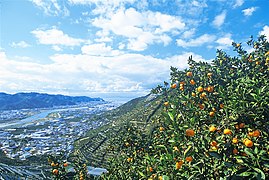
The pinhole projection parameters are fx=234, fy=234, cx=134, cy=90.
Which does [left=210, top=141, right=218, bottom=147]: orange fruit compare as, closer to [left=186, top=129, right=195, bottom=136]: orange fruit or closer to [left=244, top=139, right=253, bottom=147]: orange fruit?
[left=186, top=129, right=195, bottom=136]: orange fruit

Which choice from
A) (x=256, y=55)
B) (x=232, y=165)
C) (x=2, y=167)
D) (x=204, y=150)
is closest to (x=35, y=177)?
(x=2, y=167)

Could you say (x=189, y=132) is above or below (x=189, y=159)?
above

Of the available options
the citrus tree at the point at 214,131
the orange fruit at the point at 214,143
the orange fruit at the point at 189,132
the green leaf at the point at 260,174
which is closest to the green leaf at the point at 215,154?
the citrus tree at the point at 214,131

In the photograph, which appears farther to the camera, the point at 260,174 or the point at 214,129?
the point at 214,129

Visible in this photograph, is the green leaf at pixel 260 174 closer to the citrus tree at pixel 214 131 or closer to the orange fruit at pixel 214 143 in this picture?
the citrus tree at pixel 214 131

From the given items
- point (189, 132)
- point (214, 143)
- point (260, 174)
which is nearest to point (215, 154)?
point (214, 143)

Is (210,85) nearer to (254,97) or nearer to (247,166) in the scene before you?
(254,97)

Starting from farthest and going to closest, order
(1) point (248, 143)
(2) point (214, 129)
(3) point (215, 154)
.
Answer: (2) point (214, 129) → (1) point (248, 143) → (3) point (215, 154)

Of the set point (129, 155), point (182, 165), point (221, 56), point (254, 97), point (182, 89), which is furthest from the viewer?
point (129, 155)

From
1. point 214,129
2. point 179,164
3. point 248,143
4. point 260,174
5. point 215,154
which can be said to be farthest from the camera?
point 214,129

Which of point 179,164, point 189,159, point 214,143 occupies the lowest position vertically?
point 179,164

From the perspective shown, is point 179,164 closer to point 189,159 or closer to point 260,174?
point 189,159
